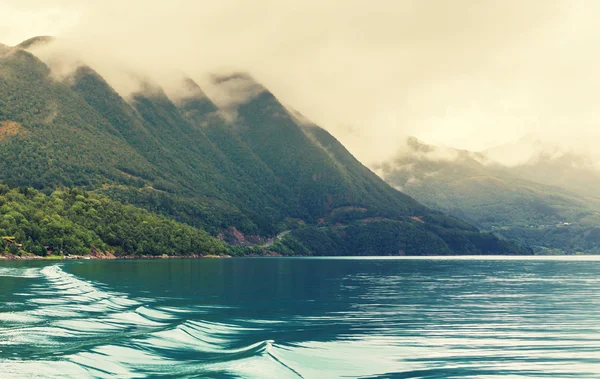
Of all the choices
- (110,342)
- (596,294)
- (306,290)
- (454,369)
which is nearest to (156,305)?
(110,342)

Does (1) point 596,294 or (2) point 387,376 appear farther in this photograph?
(1) point 596,294

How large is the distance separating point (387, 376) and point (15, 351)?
22.8 meters

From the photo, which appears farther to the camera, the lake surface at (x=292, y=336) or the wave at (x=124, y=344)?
the lake surface at (x=292, y=336)

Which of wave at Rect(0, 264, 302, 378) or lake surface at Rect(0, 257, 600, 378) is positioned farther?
lake surface at Rect(0, 257, 600, 378)

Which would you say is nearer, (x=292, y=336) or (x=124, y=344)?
(x=124, y=344)

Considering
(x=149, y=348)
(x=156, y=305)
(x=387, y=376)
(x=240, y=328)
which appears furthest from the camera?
(x=156, y=305)

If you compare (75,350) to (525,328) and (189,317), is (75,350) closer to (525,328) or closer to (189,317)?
(189,317)

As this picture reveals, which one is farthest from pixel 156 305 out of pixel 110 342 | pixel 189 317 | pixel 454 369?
pixel 454 369

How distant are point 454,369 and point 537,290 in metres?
72.2

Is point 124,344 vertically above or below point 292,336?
above

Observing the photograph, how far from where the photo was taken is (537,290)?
102 metres

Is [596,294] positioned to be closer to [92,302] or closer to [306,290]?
[306,290]

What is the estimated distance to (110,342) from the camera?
42031mm

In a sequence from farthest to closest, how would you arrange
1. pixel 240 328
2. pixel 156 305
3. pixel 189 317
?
1. pixel 156 305
2. pixel 189 317
3. pixel 240 328
